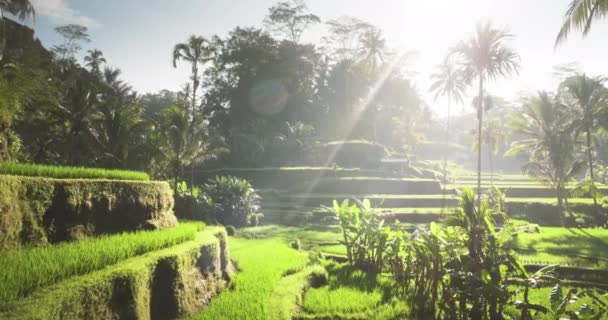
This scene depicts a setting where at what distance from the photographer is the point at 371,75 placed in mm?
53000

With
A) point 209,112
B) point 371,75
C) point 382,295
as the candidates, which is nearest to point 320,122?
point 371,75

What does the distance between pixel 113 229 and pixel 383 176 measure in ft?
93.8

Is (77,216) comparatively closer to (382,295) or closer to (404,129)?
(382,295)

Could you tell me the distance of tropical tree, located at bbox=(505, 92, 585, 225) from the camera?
22.2 metres

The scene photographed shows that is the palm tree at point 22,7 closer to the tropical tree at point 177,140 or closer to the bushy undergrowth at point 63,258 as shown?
the tropical tree at point 177,140

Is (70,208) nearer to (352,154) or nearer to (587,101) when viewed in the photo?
(587,101)

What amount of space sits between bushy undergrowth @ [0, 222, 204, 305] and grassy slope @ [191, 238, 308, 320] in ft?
4.98

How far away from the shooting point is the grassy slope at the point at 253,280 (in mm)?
5852

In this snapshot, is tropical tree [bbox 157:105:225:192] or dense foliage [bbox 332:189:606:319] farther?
tropical tree [bbox 157:105:225:192]

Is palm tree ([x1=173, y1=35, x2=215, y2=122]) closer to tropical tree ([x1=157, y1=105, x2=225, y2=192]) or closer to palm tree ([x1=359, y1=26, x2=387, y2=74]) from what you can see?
tropical tree ([x1=157, y1=105, x2=225, y2=192])

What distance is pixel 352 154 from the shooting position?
38.7 metres

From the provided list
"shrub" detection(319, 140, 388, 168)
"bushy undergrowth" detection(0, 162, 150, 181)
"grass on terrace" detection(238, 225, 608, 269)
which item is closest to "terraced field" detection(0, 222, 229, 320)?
"bushy undergrowth" detection(0, 162, 150, 181)

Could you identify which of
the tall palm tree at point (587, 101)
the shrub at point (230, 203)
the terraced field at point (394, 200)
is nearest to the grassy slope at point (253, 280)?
the shrub at point (230, 203)

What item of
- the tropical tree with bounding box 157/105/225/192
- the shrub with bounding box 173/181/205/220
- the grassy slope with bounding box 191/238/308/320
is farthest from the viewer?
the tropical tree with bounding box 157/105/225/192
